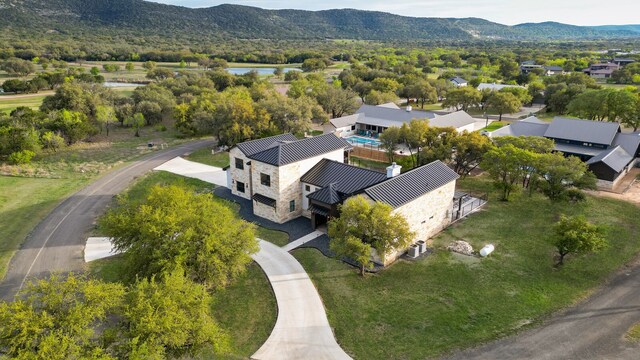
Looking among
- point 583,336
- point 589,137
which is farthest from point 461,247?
point 589,137

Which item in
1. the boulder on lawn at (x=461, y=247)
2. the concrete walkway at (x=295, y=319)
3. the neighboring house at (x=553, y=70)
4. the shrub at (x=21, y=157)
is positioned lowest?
the concrete walkway at (x=295, y=319)

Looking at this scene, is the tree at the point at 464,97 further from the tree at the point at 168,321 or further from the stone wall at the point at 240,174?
the tree at the point at 168,321

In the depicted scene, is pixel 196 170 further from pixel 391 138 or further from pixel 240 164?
pixel 391 138

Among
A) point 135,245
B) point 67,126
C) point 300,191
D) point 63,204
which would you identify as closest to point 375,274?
point 300,191

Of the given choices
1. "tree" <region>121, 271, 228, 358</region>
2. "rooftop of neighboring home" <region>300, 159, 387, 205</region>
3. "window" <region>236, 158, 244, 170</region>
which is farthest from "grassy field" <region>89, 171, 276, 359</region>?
"window" <region>236, 158, 244, 170</region>

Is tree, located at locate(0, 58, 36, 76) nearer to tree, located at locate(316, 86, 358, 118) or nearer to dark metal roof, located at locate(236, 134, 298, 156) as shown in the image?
tree, located at locate(316, 86, 358, 118)

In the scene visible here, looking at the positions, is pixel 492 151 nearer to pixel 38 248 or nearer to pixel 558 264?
pixel 558 264

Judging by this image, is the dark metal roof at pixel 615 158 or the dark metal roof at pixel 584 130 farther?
the dark metal roof at pixel 584 130

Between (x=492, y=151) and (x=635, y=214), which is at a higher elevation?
(x=492, y=151)

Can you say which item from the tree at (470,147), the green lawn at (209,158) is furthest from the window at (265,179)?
the tree at (470,147)
